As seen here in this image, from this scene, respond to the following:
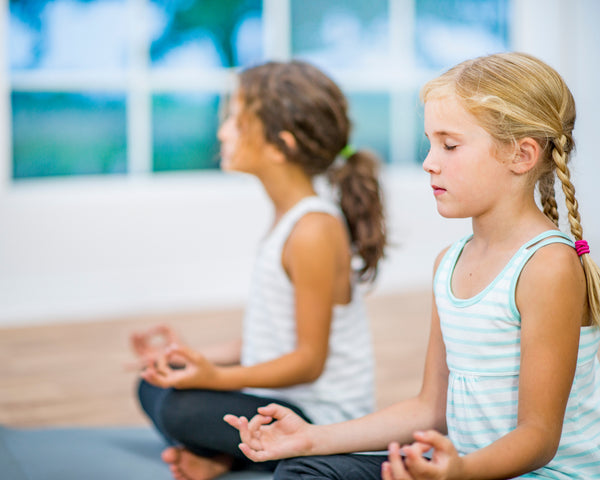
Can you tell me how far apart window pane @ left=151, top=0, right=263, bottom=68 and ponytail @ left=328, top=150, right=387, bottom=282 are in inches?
107

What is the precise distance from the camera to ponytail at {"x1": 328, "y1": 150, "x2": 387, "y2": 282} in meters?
1.64

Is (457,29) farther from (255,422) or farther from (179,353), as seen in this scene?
(255,422)

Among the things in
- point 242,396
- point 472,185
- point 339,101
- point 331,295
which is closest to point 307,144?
point 339,101

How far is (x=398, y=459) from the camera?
32.9 inches

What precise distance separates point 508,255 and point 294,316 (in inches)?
24.0

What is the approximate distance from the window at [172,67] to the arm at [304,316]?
9.12 ft

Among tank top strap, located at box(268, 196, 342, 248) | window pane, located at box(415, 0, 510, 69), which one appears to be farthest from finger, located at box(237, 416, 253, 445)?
window pane, located at box(415, 0, 510, 69)

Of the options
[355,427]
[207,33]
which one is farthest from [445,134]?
[207,33]

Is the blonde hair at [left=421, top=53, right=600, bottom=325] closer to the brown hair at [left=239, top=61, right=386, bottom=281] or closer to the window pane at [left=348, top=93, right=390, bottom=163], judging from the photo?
the brown hair at [left=239, top=61, right=386, bottom=281]

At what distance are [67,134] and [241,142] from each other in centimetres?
263

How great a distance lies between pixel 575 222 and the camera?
96 cm

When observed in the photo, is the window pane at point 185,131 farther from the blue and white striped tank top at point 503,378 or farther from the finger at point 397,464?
the finger at point 397,464

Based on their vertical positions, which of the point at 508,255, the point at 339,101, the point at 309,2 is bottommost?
the point at 508,255

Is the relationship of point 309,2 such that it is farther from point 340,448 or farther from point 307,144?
point 340,448
